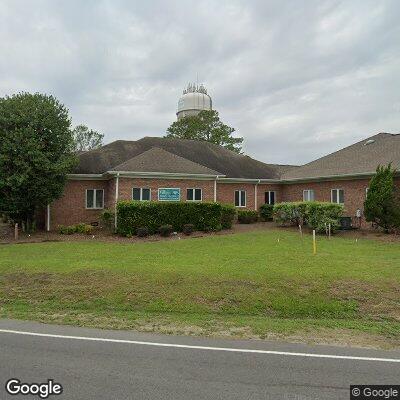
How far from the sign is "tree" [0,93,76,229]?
5.29 metres

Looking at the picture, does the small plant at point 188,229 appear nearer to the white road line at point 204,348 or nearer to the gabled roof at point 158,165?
the gabled roof at point 158,165

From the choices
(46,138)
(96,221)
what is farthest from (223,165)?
(46,138)

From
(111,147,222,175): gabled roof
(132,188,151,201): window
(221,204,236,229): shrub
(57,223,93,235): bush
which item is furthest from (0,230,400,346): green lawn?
(111,147,222,175): gabled roof

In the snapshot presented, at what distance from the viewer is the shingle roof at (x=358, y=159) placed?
85.9ft

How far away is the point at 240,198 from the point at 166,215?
9.22 m

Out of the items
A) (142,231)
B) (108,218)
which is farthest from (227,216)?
(108,218)

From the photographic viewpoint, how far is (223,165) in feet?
107

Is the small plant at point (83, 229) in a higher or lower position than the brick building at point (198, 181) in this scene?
lower

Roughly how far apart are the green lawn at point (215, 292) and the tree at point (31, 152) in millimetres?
7771

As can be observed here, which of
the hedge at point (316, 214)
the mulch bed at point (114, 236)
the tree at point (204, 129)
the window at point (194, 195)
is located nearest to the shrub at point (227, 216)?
the mulch bed at point (114, 236)

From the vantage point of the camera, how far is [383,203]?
71.5 feet

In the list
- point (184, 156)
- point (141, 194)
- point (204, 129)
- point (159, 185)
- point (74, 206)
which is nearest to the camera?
point (141, 194)

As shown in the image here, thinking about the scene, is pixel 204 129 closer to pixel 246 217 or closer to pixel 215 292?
pixel 246 217

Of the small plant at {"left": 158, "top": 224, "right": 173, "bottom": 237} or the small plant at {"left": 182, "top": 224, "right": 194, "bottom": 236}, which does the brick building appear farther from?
the small plant at {"left": 158, "top": 224, "right": 173, "bottom": 237}
